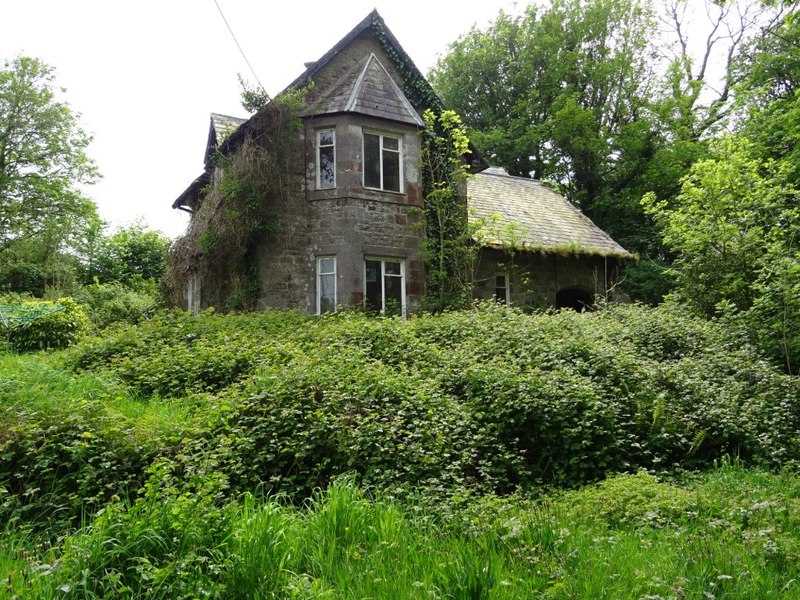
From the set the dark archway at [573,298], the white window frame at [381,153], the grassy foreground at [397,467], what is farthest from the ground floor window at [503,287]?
the grassy foreground at [397,467]

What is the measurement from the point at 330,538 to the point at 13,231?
32.6 meters

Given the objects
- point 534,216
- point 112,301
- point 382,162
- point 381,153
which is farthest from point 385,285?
point 112,301

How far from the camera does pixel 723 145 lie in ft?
44.8

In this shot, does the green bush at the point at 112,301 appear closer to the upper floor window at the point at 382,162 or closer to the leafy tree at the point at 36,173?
the leafy tree at the point at 36,173

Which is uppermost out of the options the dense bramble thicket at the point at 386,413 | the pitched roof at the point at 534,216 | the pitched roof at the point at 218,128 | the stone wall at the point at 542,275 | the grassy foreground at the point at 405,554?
the pitched roof at the point at 218,128

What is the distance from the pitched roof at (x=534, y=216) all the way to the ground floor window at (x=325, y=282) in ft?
15.1

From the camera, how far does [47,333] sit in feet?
42.7

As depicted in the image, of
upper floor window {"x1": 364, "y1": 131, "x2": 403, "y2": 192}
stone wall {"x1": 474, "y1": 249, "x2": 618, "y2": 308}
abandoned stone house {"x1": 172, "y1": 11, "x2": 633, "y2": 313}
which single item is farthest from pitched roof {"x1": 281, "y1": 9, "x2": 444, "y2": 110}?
stone wall {"x1": 474, "y1": 249, "x2": 618, "y2": 308}

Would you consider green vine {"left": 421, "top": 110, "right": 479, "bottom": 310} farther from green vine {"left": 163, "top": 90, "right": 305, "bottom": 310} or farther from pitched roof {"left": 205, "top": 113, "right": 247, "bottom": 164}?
pitched roof {"left": 205, "top": 113, "right": 247, "bottom": 164}

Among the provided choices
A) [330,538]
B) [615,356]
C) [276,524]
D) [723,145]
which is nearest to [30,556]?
[276,524]

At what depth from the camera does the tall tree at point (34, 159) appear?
29641 millimetres

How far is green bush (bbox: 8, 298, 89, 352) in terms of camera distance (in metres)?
12.8

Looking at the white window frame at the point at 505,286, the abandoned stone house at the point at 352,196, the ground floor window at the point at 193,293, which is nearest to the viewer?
the abandoned stone house at the point at 352,196

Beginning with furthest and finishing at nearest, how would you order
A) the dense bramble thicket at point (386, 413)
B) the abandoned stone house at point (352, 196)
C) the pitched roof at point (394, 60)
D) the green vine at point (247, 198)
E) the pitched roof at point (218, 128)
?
→ 1. the pitched roof at point (218, 128)
2. the pitched roof at point (394, 60)
3. the abandoned stone house at point (352, 196)
4. the green vine at point (247, 198)
5. the dense bramble thicket at point (386, 413)
